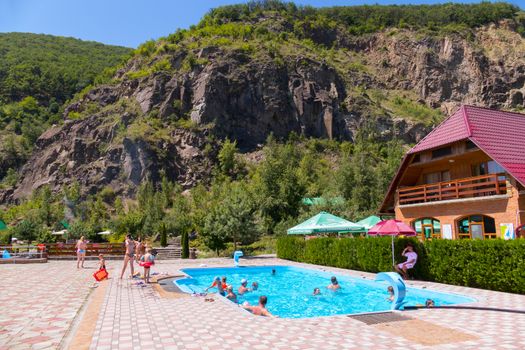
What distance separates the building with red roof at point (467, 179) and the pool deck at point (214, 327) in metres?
6.83

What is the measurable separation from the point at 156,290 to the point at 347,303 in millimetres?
6824

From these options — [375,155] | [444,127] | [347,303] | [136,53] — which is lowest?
[347,303]

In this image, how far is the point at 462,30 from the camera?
116m

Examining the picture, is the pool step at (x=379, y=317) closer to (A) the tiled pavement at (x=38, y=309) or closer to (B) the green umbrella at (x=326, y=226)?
(A) the tiled pavement at (x=38, y=309)

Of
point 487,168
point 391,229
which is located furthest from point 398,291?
point 487,168

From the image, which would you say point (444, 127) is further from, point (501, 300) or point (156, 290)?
point (156, 290)

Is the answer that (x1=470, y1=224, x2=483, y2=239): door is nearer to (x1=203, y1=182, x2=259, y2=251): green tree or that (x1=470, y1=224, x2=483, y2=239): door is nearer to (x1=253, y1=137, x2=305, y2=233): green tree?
(x1=203, y1=182, x2=259, y2=251): green tree

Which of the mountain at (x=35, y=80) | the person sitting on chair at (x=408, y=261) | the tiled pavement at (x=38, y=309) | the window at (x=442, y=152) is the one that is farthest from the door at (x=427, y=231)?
the mountain at (x=35, y=80)

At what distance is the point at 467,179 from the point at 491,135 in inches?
98.3

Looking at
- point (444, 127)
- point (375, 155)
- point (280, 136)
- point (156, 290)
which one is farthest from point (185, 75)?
point (156, 290)

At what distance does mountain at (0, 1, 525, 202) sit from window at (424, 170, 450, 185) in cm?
5338

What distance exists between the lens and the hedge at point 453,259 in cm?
1202

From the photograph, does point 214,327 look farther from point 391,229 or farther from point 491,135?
point 491,135

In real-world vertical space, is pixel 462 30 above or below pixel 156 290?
above
